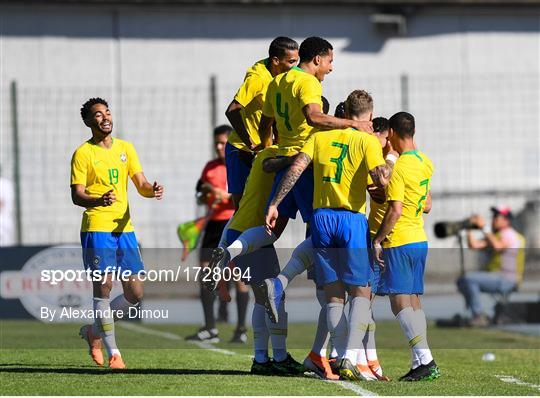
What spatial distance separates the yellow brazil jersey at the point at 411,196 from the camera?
10352 millimetres

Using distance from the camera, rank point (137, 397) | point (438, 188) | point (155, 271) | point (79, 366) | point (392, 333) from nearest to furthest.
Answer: point (137, 397)
point (79, 366)
point (392, 333)
point (155, 271)
point (438, 188)

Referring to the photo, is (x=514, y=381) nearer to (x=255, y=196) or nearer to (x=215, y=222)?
(x=255, y=196)

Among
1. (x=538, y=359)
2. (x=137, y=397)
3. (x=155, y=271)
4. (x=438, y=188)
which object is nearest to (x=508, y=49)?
(x=438, y=188)

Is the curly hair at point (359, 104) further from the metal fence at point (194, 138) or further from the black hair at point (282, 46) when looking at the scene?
the metal fence at point (194, 138)

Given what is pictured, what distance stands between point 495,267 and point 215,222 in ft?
18.0

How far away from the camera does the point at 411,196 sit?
10.4 metres

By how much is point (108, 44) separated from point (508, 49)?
288 inches

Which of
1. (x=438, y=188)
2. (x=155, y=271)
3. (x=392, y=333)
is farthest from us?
(x=438, y=188)

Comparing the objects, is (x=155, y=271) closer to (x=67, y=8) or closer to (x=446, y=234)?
(x=446, y=234)

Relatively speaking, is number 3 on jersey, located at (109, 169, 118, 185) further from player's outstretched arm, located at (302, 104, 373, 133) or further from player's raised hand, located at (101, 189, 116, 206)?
player's outstretched arm, located at (302, 104, 373, 133)

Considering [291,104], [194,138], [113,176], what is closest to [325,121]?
[291,104]

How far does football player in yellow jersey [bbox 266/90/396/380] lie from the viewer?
9930 mm

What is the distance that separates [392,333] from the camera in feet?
55.7

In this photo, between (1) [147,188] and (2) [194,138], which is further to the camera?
(2) [194,138]
